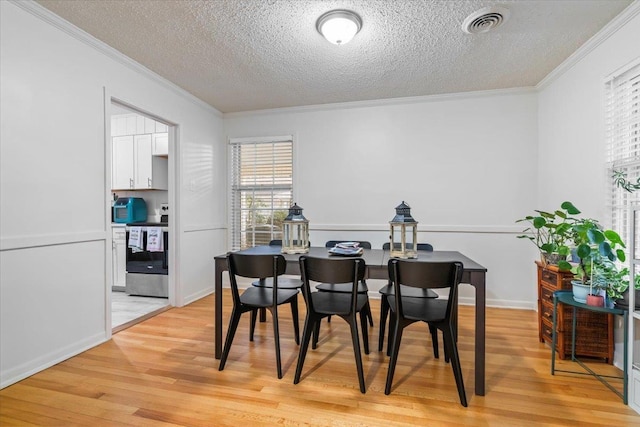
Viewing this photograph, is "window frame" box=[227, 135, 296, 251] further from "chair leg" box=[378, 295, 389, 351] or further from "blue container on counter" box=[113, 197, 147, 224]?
"chair leg" box=[378, 295, 389, 351]

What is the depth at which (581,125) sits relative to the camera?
2.82 m

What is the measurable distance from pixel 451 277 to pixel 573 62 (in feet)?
8.34

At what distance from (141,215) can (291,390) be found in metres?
3.92

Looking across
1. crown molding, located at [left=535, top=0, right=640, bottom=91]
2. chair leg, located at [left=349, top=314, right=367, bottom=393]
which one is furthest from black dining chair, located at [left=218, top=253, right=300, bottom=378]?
crown molding, located at [left=535, top=0, right=640, bottom=91]

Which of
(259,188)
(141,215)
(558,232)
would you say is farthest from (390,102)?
(141,215)

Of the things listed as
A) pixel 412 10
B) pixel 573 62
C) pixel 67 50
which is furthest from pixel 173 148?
pixel 573 62

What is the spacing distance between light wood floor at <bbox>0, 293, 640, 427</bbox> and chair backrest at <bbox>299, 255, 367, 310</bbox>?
23.4 inches

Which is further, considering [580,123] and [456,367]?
[580,123]

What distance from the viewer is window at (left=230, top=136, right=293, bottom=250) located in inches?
176

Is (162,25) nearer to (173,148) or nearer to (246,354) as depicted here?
(173,148)

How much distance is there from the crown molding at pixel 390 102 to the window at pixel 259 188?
377 mm

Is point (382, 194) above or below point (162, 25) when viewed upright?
below

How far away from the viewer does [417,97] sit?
3.91 meters

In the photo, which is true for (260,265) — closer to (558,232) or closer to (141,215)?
(558,232)
